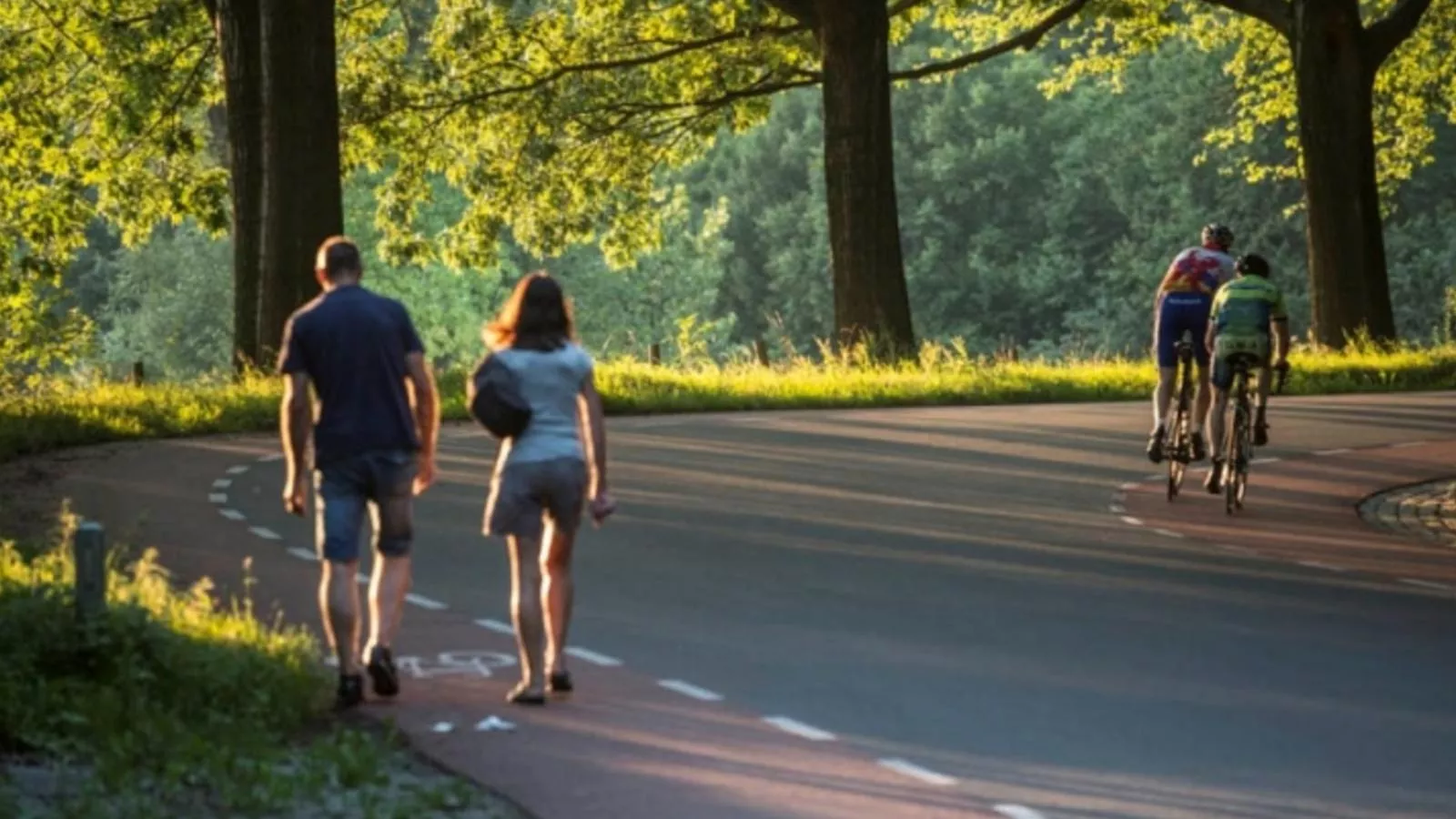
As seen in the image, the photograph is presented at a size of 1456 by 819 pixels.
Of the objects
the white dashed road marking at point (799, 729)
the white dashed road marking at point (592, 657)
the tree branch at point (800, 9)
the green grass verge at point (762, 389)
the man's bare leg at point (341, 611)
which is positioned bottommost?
the white dashed road marking at point (799, 729)

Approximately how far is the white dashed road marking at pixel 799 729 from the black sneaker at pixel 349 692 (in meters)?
1.56

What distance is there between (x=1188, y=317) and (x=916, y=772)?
12.2m

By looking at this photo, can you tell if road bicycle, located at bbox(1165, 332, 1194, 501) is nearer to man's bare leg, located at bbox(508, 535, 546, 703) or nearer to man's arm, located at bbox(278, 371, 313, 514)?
man's bare leg, located at bbox(508, 535, 546, 703)

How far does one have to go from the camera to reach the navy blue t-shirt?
40.6 ft

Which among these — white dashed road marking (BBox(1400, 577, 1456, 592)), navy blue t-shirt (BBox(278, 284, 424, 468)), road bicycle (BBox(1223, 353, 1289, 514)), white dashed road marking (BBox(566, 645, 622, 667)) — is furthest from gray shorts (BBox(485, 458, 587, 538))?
road bicycle (BBox(1223, 353, 1289, 514))

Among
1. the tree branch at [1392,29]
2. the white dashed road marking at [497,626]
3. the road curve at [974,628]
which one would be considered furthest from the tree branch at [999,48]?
the white dashed road marking at [497,626]

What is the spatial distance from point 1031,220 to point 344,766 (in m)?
82.7

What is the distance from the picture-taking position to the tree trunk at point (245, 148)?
3534 cm

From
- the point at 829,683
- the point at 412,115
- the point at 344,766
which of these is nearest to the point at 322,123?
the point at 412,115

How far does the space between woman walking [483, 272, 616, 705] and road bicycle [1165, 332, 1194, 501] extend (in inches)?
399

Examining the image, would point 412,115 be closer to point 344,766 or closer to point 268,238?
point 268,238

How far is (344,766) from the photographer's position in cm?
1053

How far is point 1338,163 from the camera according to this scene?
138 ft

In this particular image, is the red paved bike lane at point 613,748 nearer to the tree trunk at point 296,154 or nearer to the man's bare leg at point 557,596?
the man's bare leg at point 557,596
